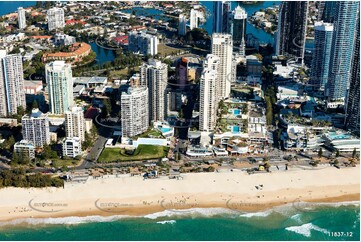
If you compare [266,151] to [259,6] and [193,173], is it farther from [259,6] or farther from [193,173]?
[259,6]

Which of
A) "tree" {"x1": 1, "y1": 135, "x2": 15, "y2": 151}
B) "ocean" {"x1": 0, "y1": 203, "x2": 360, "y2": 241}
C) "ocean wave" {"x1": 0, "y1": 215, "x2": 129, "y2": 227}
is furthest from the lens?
"tree" {"x1": 1, "y1": 135, "x2": 15, "y2": 151}

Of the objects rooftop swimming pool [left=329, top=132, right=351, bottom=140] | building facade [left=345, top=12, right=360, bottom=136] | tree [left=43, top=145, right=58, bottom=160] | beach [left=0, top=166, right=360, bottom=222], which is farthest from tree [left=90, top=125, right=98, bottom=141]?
building facade [left=345, top=12, right=360, bottom=136]

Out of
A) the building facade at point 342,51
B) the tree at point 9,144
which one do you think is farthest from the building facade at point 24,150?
the building facade at point 342,51

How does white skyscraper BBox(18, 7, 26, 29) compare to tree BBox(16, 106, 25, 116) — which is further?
white skyscraper BBox(18, 7, 26, 29)

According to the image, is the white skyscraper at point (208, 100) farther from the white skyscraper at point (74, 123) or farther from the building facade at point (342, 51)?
the building facade at point (342, 51)

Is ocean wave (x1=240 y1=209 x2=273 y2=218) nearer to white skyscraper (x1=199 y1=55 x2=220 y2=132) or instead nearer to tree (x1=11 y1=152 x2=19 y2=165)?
white skyscraper (x1=199 y1=55 x2=220 y2=132)
